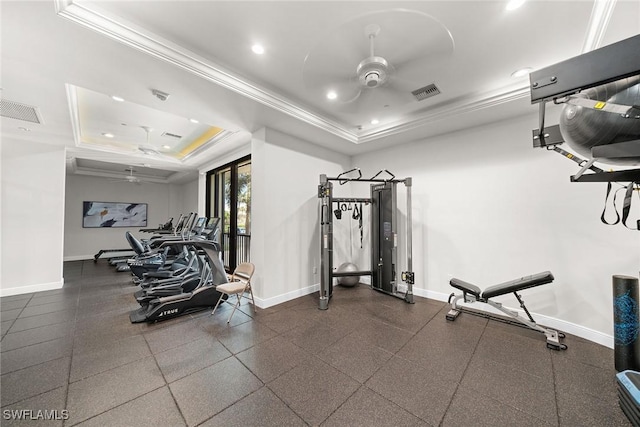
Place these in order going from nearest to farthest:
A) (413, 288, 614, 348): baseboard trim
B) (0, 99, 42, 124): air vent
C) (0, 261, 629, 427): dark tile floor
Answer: (0, 261, 629, 427): dark tile floor → (413, 288, 614, 348): baseboard trim → (0, 99, 42, 124): air vent

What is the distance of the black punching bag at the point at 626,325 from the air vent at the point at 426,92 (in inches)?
106

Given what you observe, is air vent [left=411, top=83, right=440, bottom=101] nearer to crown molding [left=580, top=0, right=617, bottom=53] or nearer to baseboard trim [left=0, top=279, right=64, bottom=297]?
crown molding [left=580, top=0, right=617, bottom=53]

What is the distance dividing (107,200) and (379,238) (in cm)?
975

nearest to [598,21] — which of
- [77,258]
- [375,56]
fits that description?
[375,56]

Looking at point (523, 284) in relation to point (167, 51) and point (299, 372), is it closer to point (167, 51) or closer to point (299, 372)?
point (299, 372)

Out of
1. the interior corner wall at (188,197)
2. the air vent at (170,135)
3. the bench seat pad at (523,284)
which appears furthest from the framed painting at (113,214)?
the bench seat pad at (523,284)

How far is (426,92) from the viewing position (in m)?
3.02

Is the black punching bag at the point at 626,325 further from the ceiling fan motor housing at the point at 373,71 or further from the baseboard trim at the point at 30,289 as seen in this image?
the baseboard trim at the point at 30,289

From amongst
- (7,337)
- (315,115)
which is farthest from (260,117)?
(7,337)

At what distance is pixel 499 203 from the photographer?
3.47m

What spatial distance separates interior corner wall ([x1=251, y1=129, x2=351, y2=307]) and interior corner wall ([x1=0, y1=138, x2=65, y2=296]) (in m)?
4.16

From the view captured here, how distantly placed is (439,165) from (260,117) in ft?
10.2

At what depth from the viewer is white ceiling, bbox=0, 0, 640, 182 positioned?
183 cm

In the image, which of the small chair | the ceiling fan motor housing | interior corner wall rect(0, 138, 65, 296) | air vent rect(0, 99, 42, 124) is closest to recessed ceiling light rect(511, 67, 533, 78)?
the ceiling fan motor housing
